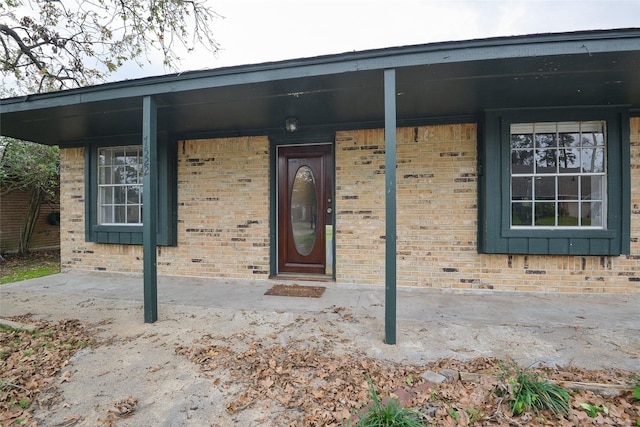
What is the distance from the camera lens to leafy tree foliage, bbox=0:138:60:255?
699 cm

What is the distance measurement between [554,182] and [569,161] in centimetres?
32

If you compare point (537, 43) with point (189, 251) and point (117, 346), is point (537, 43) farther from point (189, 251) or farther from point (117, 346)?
point (189, 251)

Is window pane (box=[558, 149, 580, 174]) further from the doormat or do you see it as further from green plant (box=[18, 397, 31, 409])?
green plant (box=[18, 397, 31, 409])

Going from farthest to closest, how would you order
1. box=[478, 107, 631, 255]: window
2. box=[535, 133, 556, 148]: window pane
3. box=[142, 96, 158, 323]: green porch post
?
box=[535, 133, 556, 148]: window pane, box=[478, 107, 631, 255]: window, box=[142, 96, 158, 323]: green porch post

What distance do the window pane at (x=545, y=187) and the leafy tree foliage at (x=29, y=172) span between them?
10277 mm

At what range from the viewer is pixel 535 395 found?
169 centimetres

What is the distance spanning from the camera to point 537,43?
2340mm

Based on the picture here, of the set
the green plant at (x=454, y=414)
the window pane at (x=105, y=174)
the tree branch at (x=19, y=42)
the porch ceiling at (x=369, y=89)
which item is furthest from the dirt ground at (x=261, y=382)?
the tree branch at (x=19, y=42)

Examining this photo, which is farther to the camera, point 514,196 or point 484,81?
point 514,196

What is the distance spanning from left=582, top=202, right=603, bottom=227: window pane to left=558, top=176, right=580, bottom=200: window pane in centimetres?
19

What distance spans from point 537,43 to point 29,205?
11959 mm

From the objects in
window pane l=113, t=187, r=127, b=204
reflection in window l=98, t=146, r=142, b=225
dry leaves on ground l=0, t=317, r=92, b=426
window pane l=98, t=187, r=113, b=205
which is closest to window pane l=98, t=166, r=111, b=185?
reflection in window l=98, t=146, r=142, b=225

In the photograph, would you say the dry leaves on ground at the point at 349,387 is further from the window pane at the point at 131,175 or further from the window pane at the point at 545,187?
the window pane at the point at 131,175

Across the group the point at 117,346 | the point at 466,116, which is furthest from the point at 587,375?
the point at 117,346
